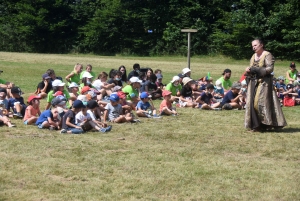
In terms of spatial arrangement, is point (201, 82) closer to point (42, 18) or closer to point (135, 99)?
point (135, 99)

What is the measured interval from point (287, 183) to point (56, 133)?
185 inches

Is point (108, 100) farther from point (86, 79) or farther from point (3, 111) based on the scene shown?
point (3, 111)

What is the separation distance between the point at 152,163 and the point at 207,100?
6861mm

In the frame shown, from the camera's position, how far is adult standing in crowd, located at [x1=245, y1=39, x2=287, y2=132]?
10.6 metres

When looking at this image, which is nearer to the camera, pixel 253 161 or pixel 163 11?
pixel 253 161

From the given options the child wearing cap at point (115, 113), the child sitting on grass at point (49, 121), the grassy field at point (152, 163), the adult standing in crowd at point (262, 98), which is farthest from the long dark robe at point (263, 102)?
the child sitting on grass at point (49, 121)

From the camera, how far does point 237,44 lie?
41.8 metres

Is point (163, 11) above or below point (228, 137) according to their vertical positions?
above

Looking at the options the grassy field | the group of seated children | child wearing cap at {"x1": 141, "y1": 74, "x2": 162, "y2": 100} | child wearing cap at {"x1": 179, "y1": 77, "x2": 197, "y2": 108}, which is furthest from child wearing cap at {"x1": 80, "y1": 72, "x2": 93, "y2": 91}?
the grassy field

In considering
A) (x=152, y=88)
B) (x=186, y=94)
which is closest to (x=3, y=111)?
(x=186, y=94)

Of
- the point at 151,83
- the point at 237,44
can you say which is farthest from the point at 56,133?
the point at 237,44

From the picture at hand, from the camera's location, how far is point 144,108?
12.8 meters

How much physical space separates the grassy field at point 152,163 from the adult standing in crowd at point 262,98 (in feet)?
0.83

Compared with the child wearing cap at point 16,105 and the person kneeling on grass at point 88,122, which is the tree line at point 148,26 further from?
the person kneeling on grass at point 88,122
